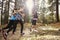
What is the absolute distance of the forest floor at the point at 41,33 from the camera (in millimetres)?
2297

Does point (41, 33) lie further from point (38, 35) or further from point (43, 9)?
point (43, 9)

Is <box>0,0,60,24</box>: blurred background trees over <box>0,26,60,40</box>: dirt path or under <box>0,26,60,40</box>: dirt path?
over

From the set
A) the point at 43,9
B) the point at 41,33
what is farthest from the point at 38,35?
the point at 43,9

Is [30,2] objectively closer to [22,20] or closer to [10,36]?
[22,20]

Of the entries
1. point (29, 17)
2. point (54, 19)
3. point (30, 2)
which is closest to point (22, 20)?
point (29, 17)

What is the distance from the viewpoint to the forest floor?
2.30m

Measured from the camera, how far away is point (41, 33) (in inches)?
91.4

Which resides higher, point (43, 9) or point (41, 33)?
point (43, 9)

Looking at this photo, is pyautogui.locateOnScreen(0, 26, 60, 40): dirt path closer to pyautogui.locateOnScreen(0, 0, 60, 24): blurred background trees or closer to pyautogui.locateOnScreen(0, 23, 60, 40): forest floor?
pyautogui.locateOnScreen(0, 23, 60, 40): forest floor

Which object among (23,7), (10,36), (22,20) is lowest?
(10,36)

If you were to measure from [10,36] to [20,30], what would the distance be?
0.16 meters

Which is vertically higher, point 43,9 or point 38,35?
point 43,9

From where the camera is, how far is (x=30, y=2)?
92.7 inches

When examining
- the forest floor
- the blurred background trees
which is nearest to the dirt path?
the forest floor
